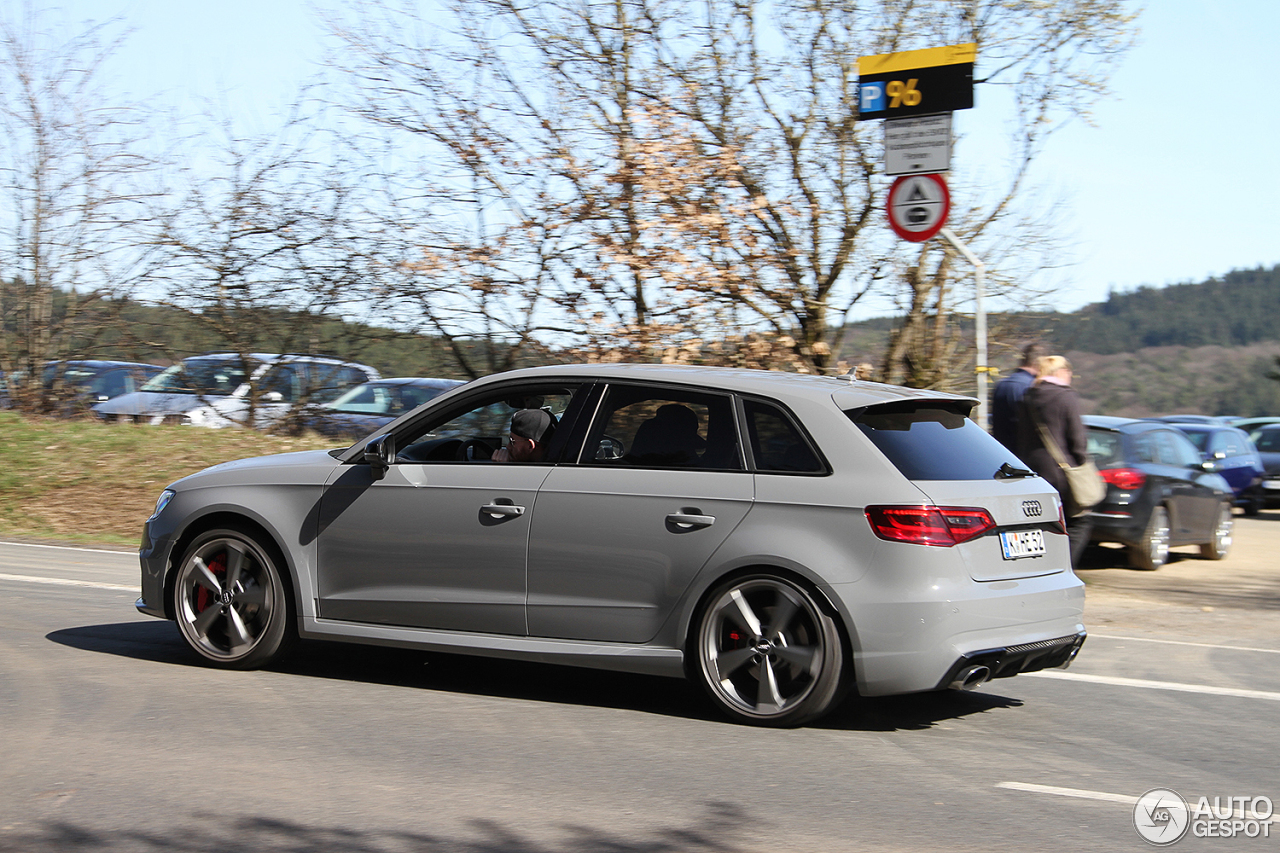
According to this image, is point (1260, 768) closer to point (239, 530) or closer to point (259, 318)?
point (239, 530)

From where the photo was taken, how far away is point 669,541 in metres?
5.82

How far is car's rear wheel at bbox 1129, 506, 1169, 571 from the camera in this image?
1252cm

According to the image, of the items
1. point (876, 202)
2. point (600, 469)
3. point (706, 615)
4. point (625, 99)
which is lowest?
point (706, 615)

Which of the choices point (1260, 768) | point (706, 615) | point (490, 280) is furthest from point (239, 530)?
point (490, 280)

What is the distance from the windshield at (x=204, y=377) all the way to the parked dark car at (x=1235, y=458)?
14.6 m

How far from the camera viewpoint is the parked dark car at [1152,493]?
12328mm

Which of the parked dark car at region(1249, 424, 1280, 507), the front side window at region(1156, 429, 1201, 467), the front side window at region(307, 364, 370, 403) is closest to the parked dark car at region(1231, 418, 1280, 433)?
the parked dark car at region(1249, 424, 1280, 507)

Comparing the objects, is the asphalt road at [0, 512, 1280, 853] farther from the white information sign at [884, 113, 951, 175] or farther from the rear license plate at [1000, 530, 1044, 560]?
the white information sign at [884, 113, 951, 175]

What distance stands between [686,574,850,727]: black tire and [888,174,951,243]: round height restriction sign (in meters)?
4.85

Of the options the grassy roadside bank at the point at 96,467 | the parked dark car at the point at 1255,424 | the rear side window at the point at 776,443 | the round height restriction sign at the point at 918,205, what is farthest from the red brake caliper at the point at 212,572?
the parked dark car at the point at 1255,424

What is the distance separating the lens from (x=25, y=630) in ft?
25.3

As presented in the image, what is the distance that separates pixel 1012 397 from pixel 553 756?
21.4 ft

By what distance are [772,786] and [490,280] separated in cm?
1092

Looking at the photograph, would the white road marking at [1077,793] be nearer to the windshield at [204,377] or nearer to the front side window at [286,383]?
the front side window at [286,383]
